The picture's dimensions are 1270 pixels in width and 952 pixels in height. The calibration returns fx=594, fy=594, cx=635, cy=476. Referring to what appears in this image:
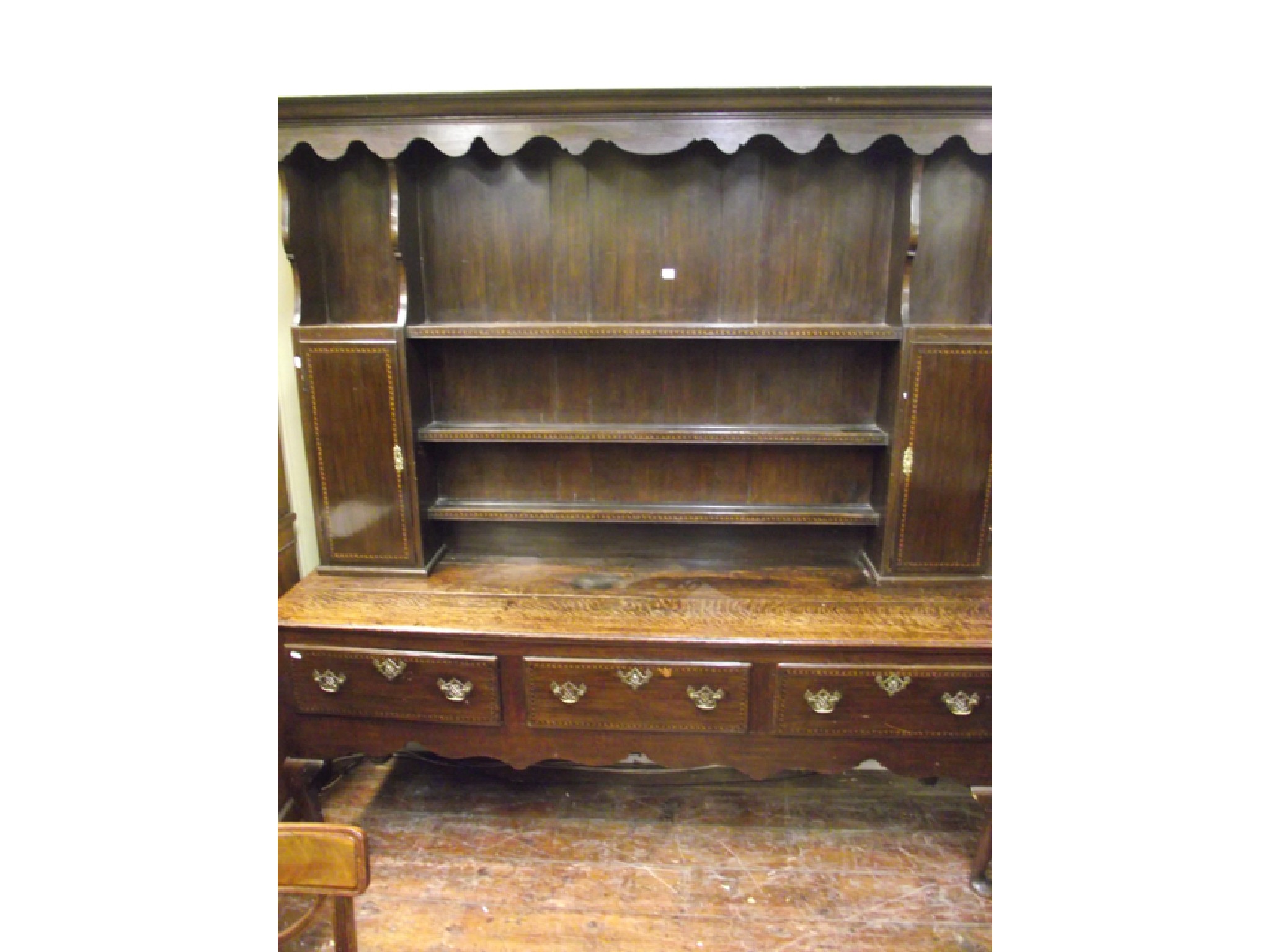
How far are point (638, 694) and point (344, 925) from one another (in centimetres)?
76

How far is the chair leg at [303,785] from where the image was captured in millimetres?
1634

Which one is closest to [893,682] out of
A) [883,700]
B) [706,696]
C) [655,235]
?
[883,700]

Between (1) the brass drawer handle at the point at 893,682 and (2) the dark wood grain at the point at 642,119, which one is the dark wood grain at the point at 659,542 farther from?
(2) the dark wood grain at the point at 642,119

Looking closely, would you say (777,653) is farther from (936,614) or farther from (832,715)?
(936,614)

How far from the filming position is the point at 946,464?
1.62m

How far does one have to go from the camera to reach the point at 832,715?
1488 millimetres

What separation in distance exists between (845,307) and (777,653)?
1008 millimetres

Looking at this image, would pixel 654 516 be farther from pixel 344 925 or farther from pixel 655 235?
pixel 344 925

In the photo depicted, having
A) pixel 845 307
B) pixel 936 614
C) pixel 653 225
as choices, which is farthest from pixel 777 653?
pixel 653 225

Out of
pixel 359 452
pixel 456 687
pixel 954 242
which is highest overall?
pixel 954 242

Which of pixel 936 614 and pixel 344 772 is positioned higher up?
pixel 936 614

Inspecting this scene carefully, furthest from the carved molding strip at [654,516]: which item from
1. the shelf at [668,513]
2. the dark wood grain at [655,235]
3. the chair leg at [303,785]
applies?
the chair leg at [303,785]

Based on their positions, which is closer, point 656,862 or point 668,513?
point 656,862

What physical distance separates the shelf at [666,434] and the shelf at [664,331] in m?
0.27
